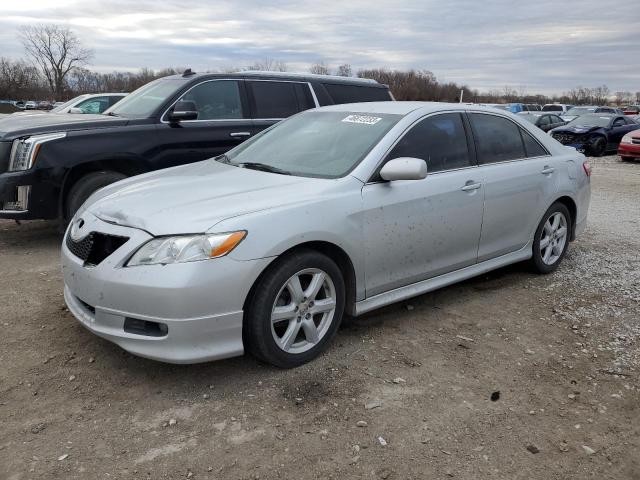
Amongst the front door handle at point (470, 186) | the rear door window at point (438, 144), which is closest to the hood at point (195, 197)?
the rear door window at point (438, 144)

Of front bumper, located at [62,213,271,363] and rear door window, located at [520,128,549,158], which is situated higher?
rear door window, located at [520,128,549,158]

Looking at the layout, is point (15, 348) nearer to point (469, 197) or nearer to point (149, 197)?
point (149, 197)

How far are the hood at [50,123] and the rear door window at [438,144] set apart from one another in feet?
11.5

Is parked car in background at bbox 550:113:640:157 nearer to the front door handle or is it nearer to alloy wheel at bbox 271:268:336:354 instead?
the front door handle

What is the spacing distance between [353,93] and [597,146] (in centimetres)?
1429

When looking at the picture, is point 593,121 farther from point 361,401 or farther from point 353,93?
point 361,401

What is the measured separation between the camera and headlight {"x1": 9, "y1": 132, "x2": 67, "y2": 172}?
552 cm

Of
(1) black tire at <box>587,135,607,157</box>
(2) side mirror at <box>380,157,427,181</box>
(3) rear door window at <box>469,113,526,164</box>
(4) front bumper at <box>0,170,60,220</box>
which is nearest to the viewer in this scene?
(2) side mirror at <box>380,157,427,181</box>

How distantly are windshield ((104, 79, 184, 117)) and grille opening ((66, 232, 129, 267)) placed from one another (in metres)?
3.30

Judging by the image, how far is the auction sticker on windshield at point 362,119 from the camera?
416 cm

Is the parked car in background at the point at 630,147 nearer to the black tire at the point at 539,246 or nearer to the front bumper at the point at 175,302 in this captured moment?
the black tire at the point at 539,246

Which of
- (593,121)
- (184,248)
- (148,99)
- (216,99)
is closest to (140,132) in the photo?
(148,99)

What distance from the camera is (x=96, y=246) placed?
3.27 metres

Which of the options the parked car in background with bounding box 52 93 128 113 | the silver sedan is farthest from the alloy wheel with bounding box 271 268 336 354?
the parked car in background with bounding box 52 93 128 113
